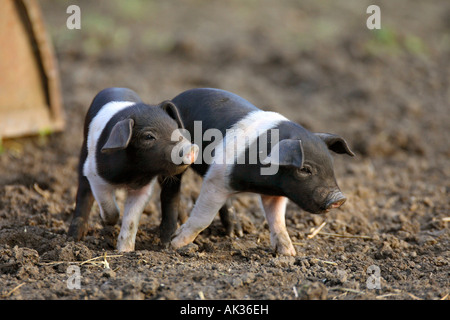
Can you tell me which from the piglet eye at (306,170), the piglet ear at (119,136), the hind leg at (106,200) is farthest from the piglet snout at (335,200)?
the hind leg at (106,200)

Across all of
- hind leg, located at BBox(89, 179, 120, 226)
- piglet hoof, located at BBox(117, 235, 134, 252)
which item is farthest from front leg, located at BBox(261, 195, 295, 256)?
hind leg, located at BBox(89, 179, 120, 226)

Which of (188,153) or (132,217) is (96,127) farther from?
(188,153)

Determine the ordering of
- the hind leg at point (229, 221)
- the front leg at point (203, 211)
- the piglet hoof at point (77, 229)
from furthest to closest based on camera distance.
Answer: the hind leg at point (229, 221), the piglet hoof at point (77, 229), the front leg at point (203, 211)

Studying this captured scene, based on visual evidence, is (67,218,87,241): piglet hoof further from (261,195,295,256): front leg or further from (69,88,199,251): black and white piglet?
(261,195,295,256): front leg

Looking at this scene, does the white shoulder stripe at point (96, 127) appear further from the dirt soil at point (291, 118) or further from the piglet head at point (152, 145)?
the dirt soil at point (291, 118)

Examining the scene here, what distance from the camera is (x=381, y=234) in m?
5.80

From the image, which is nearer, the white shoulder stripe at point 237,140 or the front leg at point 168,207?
the white shoulder stripe at point 237,140

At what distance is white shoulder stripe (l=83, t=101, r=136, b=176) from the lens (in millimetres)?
5145

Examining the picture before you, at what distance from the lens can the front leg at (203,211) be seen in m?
5.00

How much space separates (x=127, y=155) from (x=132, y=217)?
1.94 ft

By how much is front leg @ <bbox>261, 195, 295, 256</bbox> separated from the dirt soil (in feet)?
0.51

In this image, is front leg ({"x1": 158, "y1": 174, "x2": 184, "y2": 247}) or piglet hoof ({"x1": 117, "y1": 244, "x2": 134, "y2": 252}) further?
front leg ({"x1": 158, "y1": 174, "x2": 184, "y2": 247})
